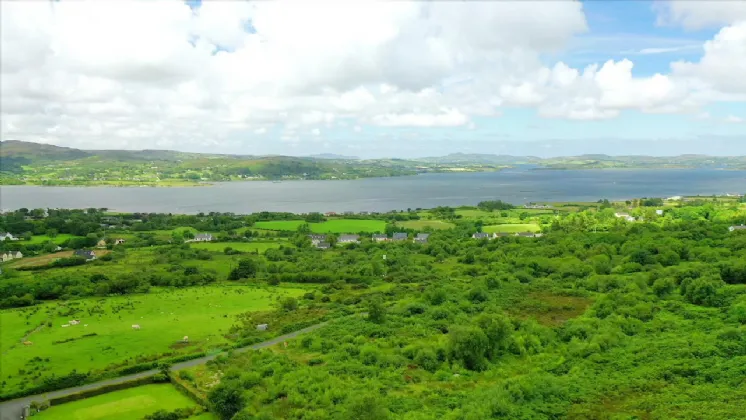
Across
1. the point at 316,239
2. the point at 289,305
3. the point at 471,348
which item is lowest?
the point at 289,305

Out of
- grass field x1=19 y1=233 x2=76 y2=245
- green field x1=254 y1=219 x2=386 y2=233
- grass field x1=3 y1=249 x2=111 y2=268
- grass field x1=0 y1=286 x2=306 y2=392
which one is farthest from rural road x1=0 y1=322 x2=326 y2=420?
grass field x1=19 y1=233 x2=76 y2=245

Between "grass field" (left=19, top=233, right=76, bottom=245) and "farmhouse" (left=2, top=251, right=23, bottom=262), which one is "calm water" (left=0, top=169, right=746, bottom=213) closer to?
"grass field" (left=19, top=233, right=76, bottom=245)

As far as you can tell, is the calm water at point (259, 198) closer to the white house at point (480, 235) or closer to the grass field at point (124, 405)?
the white house at point (480, 235)

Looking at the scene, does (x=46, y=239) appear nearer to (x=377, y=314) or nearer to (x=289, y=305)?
(x=289, y=305)

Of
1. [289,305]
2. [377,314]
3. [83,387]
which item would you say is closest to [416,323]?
[377,314]

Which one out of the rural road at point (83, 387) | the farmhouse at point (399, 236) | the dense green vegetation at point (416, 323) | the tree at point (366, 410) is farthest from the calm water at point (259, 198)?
the tree at point (366, 410)

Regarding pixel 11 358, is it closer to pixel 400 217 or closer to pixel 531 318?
pixel 531 318

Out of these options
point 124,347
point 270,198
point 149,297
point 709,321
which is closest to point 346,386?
point 124,347
